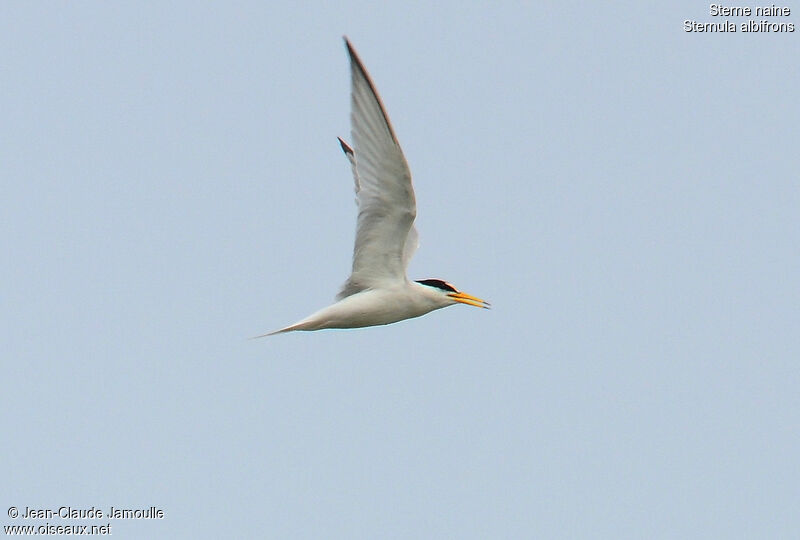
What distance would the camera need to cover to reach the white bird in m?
8.98

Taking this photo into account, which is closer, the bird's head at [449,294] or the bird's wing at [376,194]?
the bird's wing at [376,194]

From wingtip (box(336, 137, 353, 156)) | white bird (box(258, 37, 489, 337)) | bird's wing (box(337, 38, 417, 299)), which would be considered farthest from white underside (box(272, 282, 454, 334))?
wingtip (box(336, 137, 353, 156))

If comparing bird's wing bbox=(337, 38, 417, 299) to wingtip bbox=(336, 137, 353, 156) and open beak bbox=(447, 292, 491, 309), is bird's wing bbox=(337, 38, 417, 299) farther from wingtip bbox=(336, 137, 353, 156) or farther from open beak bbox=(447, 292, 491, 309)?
wingtip bbox=(336, 137, 353, 156)

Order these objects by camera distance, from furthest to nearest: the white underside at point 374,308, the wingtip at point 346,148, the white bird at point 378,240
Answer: the wingtip at point 346,148, the white underside at point 374,308, the white bird at point 378,240

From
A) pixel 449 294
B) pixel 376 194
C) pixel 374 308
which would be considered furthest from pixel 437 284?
pixel 376 194

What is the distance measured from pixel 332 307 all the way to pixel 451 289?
1.43m

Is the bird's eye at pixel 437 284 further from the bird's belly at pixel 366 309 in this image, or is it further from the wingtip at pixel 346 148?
the wingtip at pixel 346 148

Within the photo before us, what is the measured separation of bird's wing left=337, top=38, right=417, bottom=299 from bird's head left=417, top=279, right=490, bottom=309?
49cm

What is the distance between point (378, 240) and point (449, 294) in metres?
1.30

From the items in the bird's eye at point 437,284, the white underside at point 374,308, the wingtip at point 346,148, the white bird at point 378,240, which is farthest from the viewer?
the wingtip at point 346,148

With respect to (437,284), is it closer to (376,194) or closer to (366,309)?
(366,309)

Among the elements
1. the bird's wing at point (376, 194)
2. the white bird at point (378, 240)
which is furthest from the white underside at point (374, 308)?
the bird's wing at point (376, 194)

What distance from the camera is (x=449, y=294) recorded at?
36.6ft

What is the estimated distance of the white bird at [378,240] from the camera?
8.98 meters
